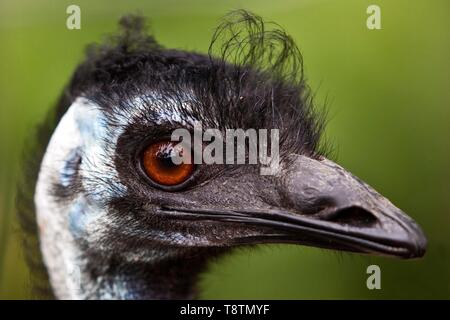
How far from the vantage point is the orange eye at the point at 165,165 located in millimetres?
1834

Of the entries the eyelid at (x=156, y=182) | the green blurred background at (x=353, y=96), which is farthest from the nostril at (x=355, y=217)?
the green blurred background at (x=353, y=96)

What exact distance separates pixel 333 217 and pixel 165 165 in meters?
0.44

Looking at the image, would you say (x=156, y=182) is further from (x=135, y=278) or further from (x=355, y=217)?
(x=355, y=217)

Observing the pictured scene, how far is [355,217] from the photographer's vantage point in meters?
1.63

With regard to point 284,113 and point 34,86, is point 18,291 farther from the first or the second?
point 284,113

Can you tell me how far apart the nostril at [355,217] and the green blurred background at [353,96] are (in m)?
1.36

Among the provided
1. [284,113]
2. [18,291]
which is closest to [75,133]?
[284,113]

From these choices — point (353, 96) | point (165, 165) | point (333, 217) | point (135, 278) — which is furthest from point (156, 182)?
point (353, 96)

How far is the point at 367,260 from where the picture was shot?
122 inches

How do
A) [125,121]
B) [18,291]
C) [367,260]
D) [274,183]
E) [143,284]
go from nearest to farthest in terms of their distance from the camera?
[274,183]
[125,121]
[143,284]
[18,291]
[367,260]

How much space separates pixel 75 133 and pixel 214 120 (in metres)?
0.39

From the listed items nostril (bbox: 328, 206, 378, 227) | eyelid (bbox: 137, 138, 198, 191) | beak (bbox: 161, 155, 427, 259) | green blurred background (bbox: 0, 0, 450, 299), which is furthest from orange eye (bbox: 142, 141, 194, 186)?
green blurred background (bbox: 0, 0, 450, 299)

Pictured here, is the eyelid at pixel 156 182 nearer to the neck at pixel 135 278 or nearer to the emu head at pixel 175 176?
Result: the emu head at pixel 175 176

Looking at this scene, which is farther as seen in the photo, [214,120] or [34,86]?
[34,86]
